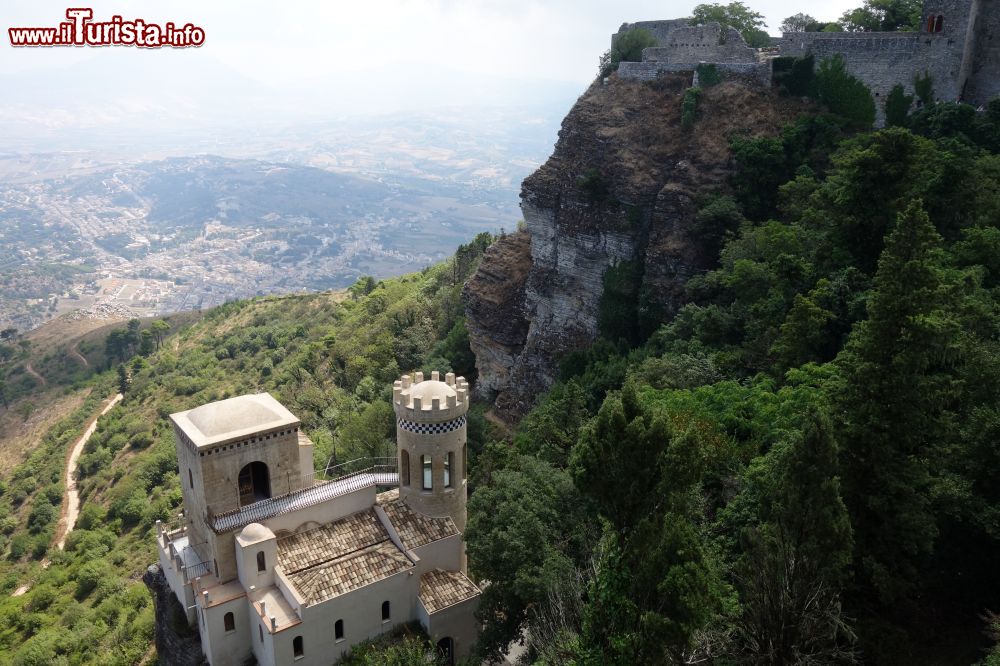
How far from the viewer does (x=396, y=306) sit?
6372 centimetres

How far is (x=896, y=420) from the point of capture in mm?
14555

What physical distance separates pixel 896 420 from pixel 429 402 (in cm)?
1322

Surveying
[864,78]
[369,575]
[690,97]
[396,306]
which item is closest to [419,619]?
[369,575]

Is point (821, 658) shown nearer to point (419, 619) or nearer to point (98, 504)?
point (419, 619)

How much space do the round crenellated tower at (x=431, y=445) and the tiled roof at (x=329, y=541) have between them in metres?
1.53

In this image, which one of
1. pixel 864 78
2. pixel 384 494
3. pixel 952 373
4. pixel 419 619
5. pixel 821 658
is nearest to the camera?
pixel 821 658

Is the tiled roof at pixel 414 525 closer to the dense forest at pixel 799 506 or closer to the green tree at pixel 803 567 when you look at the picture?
the dense forest at pixel 799 506

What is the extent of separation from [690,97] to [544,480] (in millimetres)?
28997

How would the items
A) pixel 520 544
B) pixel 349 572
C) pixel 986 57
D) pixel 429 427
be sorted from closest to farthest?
1. pixel 520 544
2. pixel 349 572
3. pixel 429 427
4. pixel 986 57

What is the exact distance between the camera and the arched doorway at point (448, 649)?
2122 centimetres

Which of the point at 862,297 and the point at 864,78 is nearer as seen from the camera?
the point at 862,297

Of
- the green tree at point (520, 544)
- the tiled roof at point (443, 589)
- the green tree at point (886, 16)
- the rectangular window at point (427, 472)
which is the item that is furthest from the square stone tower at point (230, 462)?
the green tree at point (886, 16)

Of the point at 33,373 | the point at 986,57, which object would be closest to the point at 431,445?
the point at 986,57

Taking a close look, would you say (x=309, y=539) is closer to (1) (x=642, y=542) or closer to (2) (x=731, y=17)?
(1) (x=642, y=542)
